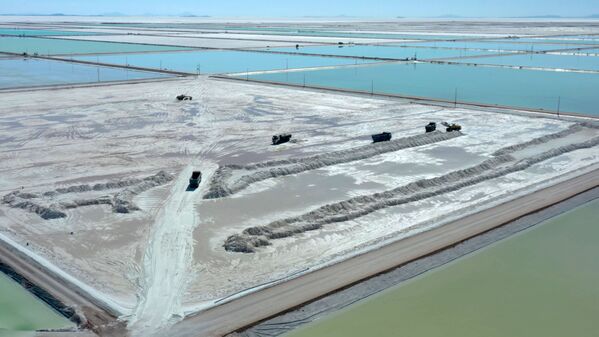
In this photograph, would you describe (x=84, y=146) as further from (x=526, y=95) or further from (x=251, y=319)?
(x=526, y=95)

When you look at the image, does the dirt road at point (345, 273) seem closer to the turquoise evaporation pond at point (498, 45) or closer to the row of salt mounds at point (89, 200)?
the row of salt mounds at point (89, 200)

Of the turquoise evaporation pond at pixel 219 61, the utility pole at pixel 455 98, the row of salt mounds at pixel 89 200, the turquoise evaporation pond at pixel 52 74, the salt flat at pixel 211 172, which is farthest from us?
the turquoise evaporation pond at pixel 219 61

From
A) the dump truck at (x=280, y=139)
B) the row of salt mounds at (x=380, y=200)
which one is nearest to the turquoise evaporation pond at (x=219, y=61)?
the dump truck at (x=280, y=139)

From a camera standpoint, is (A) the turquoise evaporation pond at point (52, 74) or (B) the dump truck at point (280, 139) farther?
(A) the turquoise evaporation pond at point (52, 74)

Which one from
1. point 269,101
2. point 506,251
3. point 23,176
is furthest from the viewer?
point 269,101

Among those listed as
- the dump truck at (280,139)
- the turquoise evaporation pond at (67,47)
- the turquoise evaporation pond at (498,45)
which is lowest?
A: the dump truck at (280,139)

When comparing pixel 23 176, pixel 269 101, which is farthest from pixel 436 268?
pixel 269 101

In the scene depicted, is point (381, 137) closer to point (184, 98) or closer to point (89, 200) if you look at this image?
point (89, 200)

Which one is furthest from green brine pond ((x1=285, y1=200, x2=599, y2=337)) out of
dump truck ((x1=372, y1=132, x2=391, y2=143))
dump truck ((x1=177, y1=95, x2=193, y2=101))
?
dump truck ((x1=177, y1=95, x2=193, y2=101))
